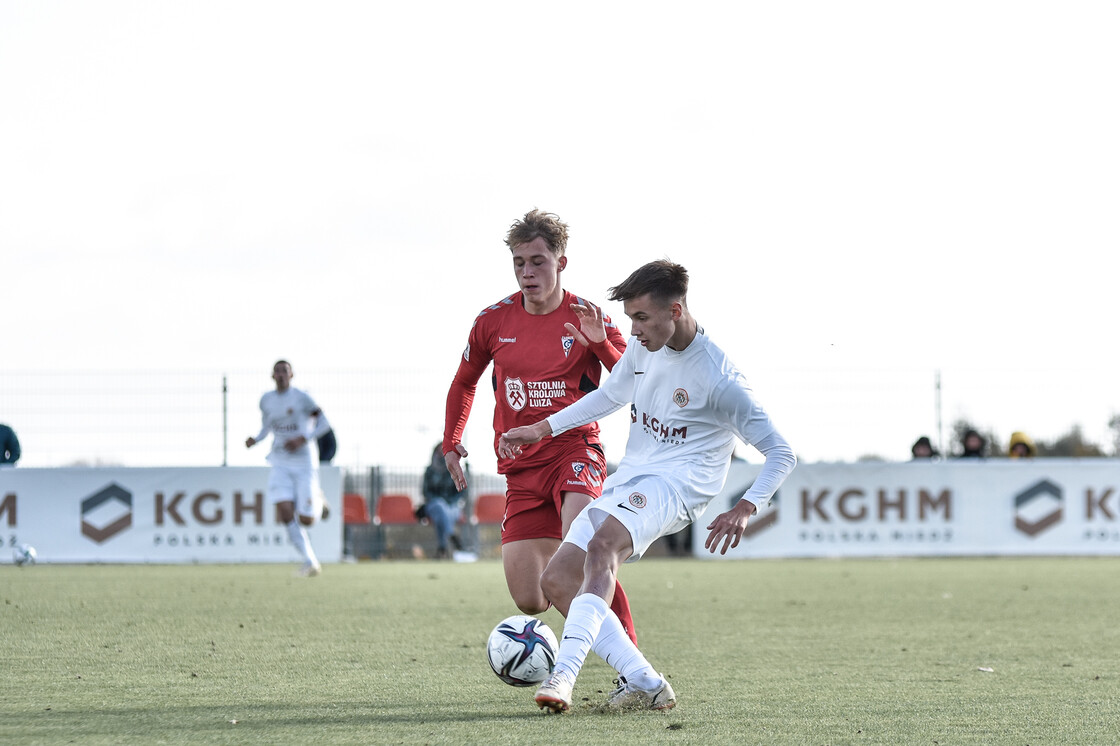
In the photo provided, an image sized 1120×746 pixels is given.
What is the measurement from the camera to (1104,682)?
598 cm

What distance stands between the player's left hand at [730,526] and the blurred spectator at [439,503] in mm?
14419

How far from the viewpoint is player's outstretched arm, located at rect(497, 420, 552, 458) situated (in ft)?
18.1

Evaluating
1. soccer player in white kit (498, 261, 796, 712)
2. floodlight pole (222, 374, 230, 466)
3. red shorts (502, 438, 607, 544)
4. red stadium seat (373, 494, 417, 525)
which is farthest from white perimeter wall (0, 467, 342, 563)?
soccer player in white kit (498, 261, 796, 712)

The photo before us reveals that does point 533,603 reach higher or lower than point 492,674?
higher

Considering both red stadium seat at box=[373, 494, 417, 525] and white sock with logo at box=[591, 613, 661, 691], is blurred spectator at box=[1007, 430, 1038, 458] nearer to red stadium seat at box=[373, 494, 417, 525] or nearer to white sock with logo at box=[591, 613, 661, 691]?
red stadium seat at box=[373, 494, 417, 525]

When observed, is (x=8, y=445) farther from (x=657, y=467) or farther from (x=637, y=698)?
(x=637, y=698)

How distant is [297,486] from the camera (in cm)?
1537

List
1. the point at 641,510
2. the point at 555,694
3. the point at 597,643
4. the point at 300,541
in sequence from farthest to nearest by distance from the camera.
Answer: the point at 300,541, the point at 641,510, the point at 597,643, the point at 555,694

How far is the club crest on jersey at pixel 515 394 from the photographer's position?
623 cm

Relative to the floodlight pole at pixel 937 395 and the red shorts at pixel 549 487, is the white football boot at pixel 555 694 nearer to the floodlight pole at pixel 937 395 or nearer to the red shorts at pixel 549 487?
the red shorts at pixel 549 487

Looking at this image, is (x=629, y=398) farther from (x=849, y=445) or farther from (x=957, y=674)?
(x=849, y=445)

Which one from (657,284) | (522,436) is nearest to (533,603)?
(522,436)

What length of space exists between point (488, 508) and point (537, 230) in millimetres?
15809

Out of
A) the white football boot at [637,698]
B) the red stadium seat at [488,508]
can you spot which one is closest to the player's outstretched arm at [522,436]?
the white football boot at [637,698]
